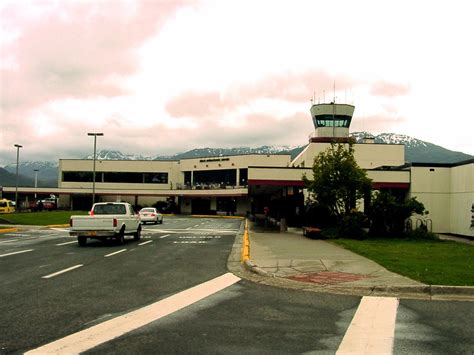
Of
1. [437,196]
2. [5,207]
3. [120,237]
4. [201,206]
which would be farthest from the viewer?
[201,206]

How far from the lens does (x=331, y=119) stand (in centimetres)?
6694

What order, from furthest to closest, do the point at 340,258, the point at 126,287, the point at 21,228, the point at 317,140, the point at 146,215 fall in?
the point at 317,140, the point at 146,215, the point at 21,228, the point at 340,258, the point at 126,287

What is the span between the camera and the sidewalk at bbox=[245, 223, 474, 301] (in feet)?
30.7

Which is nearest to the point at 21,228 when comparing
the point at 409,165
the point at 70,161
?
the point at 409,165

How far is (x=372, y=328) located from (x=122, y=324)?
353 centimetres

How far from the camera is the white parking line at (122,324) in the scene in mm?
5961

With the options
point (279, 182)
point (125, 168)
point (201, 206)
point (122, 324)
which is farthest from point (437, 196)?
point (125, 168)

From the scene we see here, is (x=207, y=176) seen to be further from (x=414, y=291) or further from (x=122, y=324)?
(x=122, y=324)

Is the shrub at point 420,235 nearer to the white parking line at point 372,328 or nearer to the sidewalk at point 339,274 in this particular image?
the sidewalk at point 339,274

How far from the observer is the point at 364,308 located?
8242 mm

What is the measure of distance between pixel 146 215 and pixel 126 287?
34477 mm

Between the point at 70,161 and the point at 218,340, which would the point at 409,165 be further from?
the point at 70,161

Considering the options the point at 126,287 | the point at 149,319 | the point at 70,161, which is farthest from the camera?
the point at 70,161

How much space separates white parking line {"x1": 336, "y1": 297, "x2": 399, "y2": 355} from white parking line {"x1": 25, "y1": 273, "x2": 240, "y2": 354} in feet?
9.26
